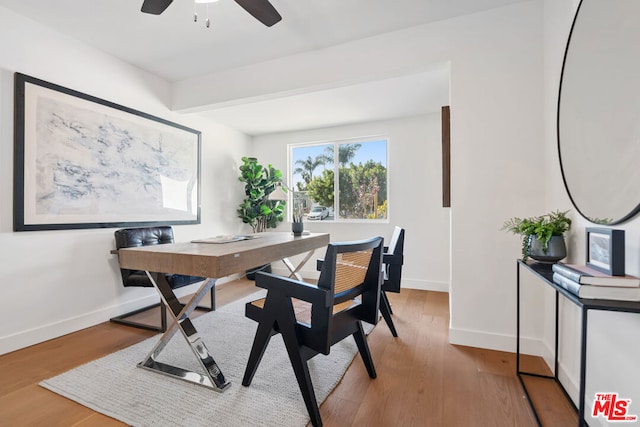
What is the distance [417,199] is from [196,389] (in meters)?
3.37

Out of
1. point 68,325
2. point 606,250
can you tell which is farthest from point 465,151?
point 68,325

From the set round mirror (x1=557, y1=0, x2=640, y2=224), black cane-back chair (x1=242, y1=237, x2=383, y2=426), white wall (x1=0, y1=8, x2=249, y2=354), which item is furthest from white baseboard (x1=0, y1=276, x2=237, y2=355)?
round mirror (x1=557, y1=0, x2=640, y2=224)

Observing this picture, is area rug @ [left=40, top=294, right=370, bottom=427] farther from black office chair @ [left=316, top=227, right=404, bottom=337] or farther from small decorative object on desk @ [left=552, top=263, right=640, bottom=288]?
small decorative object on desk @ [left=552, top=263, right=640, bottom=288]

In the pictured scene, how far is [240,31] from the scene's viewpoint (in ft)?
8.04

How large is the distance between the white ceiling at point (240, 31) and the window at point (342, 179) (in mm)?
1033

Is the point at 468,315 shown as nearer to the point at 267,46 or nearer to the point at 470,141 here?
the point at 470,141

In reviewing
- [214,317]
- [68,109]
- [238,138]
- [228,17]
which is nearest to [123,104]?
[68,109]

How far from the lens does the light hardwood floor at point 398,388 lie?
1.49 meters

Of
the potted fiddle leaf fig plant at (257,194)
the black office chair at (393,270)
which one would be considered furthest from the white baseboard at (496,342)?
the potted fiddle leaf fig plant at (257,194)

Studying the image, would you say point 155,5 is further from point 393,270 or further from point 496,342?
point 496,342

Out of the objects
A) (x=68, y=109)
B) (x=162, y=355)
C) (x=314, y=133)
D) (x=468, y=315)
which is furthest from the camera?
(x=314, y=133)

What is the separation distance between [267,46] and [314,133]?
2.08m

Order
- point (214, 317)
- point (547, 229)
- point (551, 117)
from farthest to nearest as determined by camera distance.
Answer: point (214, 317)
point (551, 117)
point (547, 229)

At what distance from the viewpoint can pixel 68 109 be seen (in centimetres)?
253
